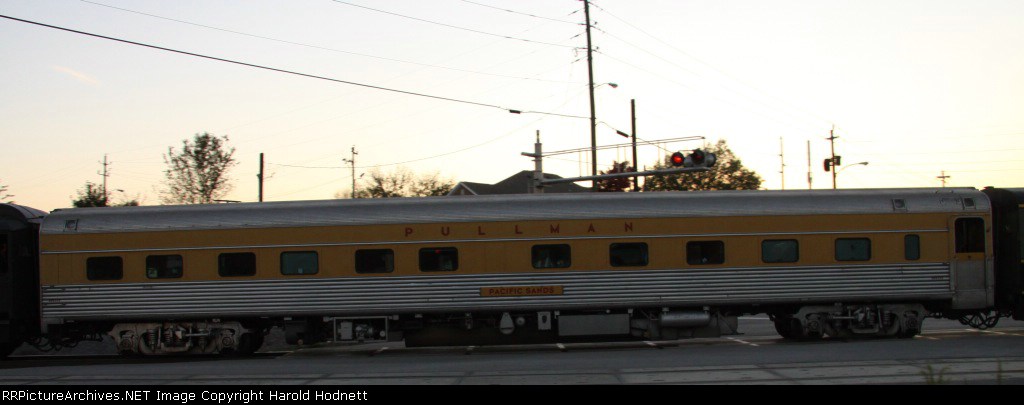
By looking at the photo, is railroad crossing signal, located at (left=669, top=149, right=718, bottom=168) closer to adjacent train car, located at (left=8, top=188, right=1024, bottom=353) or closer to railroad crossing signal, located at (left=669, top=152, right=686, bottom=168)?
railroad crossing signal, located at (left=669, top=152, right=686, bottom=168)

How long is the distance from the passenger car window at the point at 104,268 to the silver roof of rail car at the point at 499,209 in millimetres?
624

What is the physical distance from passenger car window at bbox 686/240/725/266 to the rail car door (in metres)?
5.04

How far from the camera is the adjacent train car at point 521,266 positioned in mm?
19312

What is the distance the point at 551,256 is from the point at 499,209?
148cm

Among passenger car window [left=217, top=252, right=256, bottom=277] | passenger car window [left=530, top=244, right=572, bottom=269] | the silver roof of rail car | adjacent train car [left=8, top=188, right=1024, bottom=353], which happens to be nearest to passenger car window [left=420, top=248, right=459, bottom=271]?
adjacent train car [left=8, top=188, right=1024, bottom=353]

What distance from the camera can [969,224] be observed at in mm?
19906

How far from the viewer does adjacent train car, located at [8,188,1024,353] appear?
19312 mm

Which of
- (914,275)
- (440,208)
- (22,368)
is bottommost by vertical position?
(22,368)

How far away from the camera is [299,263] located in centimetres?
1947

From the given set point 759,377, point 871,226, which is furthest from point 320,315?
point 871,226

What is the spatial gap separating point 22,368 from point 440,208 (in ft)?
28.7

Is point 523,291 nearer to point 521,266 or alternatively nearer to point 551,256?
point 521,266
